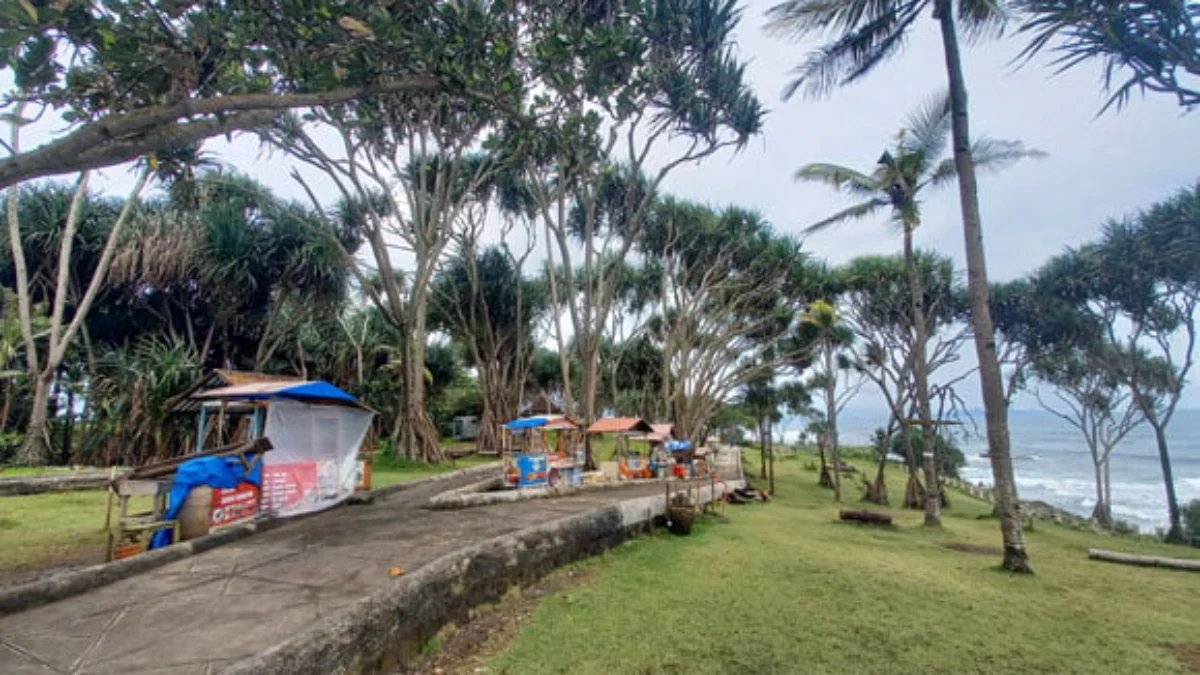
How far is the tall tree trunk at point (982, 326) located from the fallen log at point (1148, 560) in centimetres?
210

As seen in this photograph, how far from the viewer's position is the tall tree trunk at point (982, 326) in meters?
7.19

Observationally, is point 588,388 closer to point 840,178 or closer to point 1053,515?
point 840,178

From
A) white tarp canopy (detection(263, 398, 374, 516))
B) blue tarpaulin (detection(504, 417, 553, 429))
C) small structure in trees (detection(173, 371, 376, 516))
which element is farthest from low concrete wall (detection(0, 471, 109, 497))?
blue tarpaulin (detection(504, 417, 553, 429))

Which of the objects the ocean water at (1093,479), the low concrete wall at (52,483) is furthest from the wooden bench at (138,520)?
the ocean water at (1093,479)

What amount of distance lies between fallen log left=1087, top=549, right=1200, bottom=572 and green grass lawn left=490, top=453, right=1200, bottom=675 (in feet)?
1.00

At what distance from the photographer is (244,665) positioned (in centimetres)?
269

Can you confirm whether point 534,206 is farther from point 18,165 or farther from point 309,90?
point 18,165

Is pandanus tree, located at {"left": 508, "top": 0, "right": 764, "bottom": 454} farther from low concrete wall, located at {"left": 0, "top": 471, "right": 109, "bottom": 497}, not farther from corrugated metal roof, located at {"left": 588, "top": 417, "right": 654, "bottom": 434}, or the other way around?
low concrete wall, located at {"left": 0, "top": 471, "right": 109, "bottom": 497}

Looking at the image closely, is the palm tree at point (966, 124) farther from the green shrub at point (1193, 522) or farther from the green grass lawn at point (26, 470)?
the green grass lawn at point (26, 470)

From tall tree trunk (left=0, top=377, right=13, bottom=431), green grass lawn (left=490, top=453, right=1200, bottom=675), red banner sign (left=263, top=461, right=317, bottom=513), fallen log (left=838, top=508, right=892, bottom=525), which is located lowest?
fallen log (left=838, top=508, right=892, bottom=525)

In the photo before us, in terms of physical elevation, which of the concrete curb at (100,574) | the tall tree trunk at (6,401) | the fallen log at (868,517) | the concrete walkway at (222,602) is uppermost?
the tall tree trunk at (6,401)

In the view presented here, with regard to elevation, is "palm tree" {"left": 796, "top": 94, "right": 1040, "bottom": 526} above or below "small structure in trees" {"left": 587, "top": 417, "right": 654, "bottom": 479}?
above

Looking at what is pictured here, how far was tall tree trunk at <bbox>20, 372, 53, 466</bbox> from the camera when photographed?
1116 centimetres

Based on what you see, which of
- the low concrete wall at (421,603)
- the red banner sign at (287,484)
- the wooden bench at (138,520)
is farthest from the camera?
the red banner sign at (287,484)
